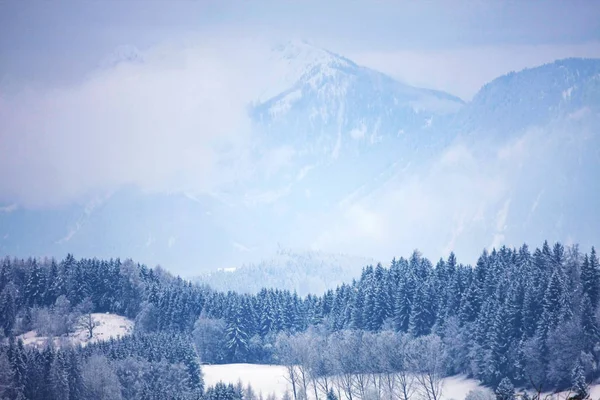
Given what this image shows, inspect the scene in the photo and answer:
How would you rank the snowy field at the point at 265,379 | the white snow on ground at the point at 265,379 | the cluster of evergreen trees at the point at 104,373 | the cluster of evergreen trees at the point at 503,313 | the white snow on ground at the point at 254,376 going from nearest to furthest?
the cluster of evergreen trees at the point at 503,313 < the snowy field at the point at 265,379 < the white snow on ground at the point at 265,379 < the cluster of evergreen trees at the point at 104,373 < the white snow on ground at the point at 254,376

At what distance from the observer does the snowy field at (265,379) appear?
149 metres

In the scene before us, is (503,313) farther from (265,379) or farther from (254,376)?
(254,376)

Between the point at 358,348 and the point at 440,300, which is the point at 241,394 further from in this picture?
the point at 440,300

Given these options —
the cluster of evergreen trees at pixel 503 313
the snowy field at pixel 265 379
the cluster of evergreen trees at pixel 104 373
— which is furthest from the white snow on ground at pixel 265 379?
the cluster of evergreen trees at pixel 104 373

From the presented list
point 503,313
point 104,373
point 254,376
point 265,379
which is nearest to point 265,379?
point 265,379

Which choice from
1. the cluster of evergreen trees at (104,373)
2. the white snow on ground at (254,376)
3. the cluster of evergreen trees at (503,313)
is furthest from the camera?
the white snow on ground at (254,376)

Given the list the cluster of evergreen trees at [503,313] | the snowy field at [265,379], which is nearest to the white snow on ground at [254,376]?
the snowy field at [265,379]

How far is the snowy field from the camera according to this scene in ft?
488

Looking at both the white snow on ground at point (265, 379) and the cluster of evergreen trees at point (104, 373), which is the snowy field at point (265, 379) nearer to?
the white snow on ground at point (265, 379)

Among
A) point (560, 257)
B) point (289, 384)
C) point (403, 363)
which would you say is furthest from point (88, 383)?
point (560, 257)

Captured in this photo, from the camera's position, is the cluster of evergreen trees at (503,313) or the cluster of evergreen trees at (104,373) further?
the cluster of evergreen trees at (104,373)

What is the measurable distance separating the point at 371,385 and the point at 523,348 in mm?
27203

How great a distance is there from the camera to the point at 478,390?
141 metres

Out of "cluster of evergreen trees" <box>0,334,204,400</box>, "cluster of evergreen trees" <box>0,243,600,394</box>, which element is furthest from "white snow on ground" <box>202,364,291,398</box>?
"cluster of evergreen trees" <box>0,334,204,400</box>
